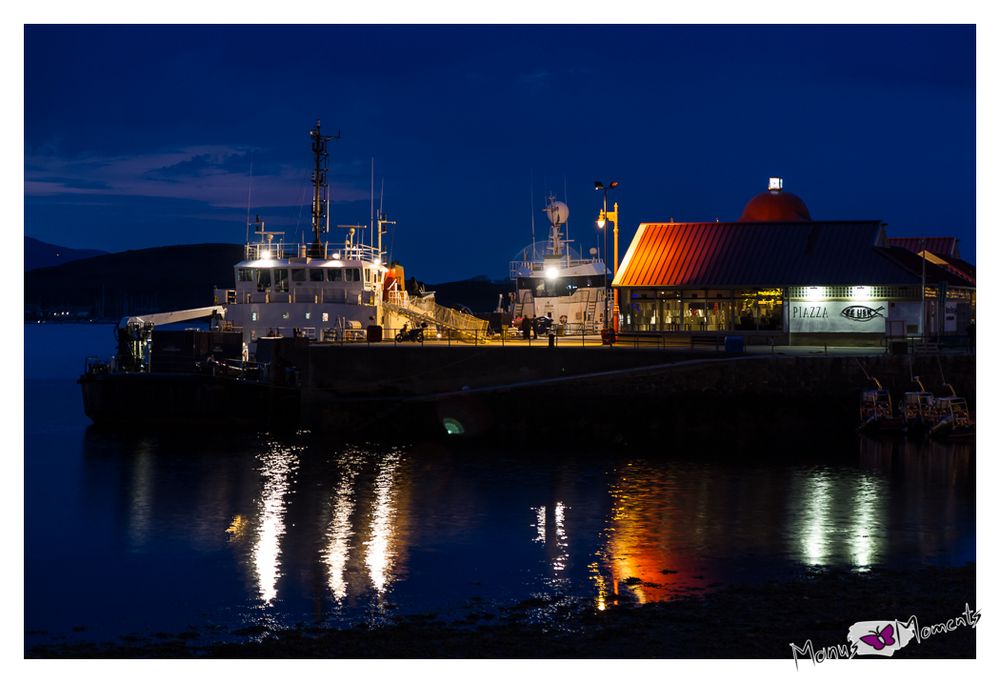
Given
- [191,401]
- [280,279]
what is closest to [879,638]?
[191,401]

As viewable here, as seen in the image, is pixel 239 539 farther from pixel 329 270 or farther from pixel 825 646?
pixel 329 270

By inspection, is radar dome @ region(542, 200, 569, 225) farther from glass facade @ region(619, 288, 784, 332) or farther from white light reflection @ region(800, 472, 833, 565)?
white light reflection @ region(800, 472, 833, 565)

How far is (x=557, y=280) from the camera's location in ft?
246

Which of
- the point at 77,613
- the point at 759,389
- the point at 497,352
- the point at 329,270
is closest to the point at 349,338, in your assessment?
the point at 329,270

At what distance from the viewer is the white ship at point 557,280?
73.3 meters

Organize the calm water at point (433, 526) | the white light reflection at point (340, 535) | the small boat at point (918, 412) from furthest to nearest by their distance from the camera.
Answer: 1. the small boat at point (918, 412)
2. the white light reflection at point (340, 535)
3. the calm water at point (433, 526)

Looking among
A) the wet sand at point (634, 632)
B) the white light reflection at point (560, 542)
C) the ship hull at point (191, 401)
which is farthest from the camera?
the ship hull at point (191, 401)

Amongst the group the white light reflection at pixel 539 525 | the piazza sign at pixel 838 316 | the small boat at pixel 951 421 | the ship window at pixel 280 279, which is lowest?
the white light reflection at pixel 539 525

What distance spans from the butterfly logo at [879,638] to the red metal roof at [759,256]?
113ft

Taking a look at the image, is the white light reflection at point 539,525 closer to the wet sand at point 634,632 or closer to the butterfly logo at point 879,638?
the wet sand at point 634,632

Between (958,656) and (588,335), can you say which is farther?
(588,335)

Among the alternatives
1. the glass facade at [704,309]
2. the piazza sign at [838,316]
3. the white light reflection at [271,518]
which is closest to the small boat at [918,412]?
the piazza sign at [838,316]

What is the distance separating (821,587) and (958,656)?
160 inches

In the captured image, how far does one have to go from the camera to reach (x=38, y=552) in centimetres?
2538
